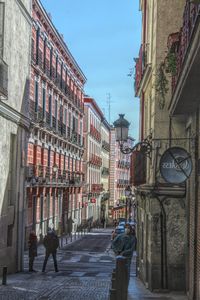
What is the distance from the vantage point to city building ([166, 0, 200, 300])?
8648 mm

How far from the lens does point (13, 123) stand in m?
18.9

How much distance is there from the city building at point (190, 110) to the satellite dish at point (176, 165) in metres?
0.60

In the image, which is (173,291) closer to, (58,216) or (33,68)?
(33,68)

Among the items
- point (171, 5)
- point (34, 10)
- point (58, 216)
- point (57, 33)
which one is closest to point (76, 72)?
point (57, 33)

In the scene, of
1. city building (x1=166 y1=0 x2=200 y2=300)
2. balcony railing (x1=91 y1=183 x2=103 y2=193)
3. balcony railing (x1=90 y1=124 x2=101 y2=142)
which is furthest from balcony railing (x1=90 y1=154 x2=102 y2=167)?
city building (x1=166 y1=0 x2=200 y2=300)

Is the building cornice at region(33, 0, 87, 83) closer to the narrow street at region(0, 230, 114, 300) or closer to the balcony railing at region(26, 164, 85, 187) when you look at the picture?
the balcony railing at region(26, 164, 85, 187)

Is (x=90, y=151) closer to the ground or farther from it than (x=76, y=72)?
closer to the ground

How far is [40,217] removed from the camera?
3588 centimetres

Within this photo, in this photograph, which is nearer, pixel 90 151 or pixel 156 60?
pixel 156 60

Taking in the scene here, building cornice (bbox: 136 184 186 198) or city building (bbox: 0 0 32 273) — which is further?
city building (bbox: 0 0 32 273)

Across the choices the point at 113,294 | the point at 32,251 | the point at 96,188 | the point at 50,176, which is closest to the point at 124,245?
the point at 113,294

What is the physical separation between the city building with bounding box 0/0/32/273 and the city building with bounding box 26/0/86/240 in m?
6.65

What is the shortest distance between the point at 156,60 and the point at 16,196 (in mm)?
7772

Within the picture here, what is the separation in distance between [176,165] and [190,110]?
1.57m
